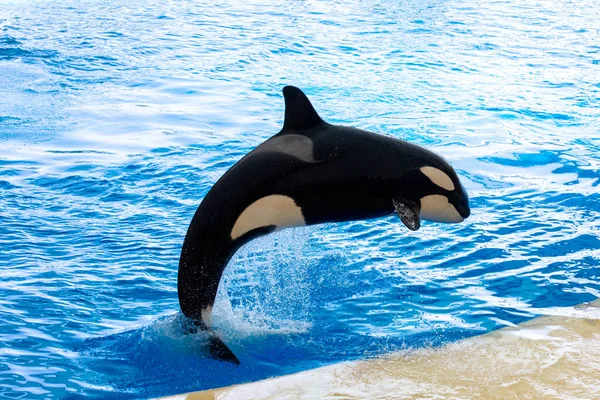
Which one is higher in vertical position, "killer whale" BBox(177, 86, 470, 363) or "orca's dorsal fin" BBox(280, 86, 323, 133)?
"orca's dorsal fin" BBox(280, 86, 323, 133)

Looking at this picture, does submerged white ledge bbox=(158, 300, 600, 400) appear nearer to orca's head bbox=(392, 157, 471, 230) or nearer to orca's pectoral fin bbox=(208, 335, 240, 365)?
orca's pectoral fin bbox=(208, 335, 240, 365)

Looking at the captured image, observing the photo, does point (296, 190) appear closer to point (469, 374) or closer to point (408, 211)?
point (408, 211)

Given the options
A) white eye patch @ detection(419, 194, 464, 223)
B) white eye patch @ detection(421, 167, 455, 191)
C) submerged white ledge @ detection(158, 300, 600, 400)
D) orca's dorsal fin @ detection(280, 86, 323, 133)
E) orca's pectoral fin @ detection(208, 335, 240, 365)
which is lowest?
submerged white ledge @ detection(158, 300, 600, 400)

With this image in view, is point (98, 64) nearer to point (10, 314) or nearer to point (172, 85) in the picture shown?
point (172, 85)

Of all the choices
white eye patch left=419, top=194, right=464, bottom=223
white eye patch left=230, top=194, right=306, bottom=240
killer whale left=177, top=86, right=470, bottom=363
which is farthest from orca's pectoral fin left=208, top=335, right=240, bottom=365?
white eye patch left=419, top=194, right=464, bottom=223

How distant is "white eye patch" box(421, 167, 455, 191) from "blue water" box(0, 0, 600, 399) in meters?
1.12

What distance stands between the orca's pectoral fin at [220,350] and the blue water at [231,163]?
208mm

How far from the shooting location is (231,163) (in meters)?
9.56

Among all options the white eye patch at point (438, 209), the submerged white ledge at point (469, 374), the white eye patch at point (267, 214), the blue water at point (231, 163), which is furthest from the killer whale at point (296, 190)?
the blue water at point (231, 163)

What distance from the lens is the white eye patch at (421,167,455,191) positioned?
197 inches

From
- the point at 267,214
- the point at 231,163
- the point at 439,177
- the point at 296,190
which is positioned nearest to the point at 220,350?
the point at 267,214

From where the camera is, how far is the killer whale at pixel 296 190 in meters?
4.78

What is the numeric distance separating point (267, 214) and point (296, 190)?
220 mm

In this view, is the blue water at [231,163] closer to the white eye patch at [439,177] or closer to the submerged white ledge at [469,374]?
the submerged white ledge at [469,374]
